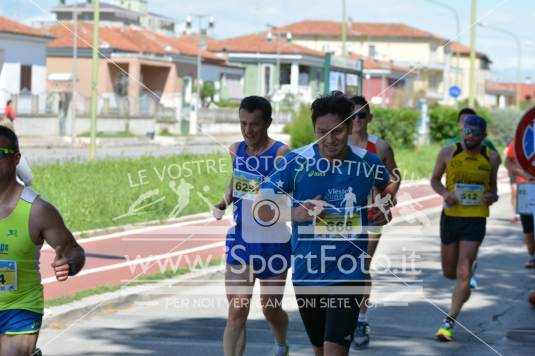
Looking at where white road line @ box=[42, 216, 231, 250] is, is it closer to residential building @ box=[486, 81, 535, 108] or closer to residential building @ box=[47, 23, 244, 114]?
residential building @ box=[47, 23, 244, 114]

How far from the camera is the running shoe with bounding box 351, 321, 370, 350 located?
29.3ft

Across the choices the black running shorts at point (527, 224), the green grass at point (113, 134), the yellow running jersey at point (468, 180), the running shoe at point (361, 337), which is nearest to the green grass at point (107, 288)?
the running shoe at point (361, 337)

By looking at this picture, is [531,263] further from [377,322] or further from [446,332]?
[446,332]

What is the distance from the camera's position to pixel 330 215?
6.38 meters

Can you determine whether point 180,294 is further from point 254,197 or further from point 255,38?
point 255,38

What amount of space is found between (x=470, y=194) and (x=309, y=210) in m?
3.65

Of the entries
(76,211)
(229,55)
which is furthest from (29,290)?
(229,55)

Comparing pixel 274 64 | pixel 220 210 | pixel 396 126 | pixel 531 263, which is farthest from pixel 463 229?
pixel 274 64

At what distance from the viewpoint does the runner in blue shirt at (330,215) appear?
6312mm

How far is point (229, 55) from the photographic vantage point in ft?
272

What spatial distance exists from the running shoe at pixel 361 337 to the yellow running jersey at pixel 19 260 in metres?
3.99

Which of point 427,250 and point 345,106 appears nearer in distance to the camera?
point 345,106

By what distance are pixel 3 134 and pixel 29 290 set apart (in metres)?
0.78

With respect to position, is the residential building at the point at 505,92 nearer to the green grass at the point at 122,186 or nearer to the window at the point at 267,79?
the window at the point at 267,79
